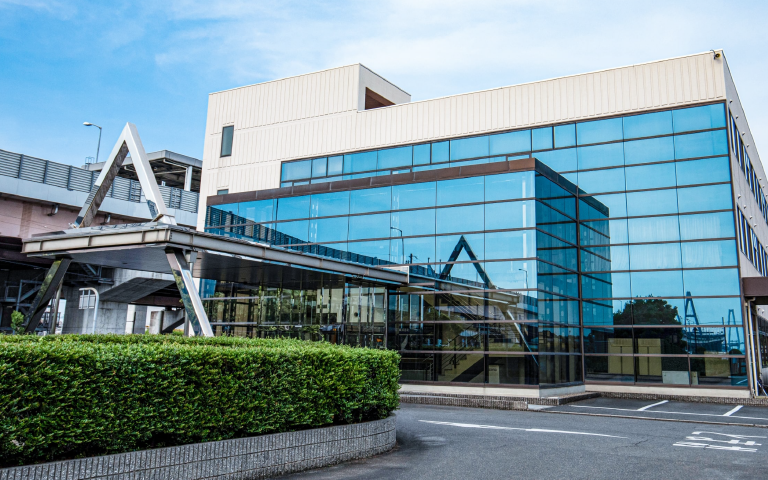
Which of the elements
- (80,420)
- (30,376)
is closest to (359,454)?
(80,420)

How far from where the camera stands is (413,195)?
24.9 m

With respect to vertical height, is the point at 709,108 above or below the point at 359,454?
above

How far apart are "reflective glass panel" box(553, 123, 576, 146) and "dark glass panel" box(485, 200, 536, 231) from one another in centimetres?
515

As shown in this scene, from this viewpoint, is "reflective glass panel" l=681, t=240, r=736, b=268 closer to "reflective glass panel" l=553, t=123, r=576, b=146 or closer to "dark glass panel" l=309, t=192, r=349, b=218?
"reflective glass panel" l=553, t=123, r=576, b=146

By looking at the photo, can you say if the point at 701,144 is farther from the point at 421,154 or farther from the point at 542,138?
the point at 421,154

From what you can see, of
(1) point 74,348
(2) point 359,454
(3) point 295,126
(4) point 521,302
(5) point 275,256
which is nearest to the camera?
(1) point 74,348

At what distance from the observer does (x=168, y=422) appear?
7.48 metres

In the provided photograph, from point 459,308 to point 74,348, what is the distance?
17.3 m

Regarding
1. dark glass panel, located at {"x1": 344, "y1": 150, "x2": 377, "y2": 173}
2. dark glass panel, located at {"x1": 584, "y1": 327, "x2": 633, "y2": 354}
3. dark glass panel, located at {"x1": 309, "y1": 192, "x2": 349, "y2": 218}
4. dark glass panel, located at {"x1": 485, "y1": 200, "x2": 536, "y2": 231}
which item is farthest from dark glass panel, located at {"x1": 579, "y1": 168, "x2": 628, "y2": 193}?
dark glass panel, located at {"x1": 309, "y1": 192, "x2": 349, "y2": 218}

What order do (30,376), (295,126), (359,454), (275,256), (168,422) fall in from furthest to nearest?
(295,126) < (275,256) < (359,454) < (168,422) < (30,376)

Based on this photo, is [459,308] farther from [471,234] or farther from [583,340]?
[583,340]

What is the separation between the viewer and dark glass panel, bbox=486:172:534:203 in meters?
22.3

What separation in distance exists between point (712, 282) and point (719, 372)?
3.26m

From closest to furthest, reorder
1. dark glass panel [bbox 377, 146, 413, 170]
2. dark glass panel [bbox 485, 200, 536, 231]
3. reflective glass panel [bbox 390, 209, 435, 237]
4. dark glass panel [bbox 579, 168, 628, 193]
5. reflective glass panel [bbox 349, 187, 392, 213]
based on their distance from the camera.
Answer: dark glass panel [bbox 485, 200, 536, 231] < reflective glass panel [bbox 390, 209, 435, 237] < dark glass panel [bbox 579, 168, 628, 193] < reflective glass panel [bbox 349, 187, 392, 213] < dark glass panel [bbox 377, 146, 413, 170]
